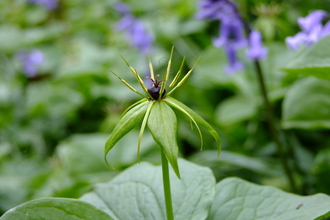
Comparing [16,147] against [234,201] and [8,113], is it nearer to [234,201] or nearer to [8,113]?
[8,113]

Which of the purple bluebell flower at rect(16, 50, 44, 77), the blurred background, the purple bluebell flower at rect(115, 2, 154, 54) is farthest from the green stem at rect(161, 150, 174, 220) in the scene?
the purple bluebell flower at rect(16, 50, 44, 77)

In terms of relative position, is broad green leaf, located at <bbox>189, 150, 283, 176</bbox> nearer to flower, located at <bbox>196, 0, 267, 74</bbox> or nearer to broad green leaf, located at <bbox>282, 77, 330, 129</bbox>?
broad green leaf, located at <bbox>282, 77, 330, 129</bbox>

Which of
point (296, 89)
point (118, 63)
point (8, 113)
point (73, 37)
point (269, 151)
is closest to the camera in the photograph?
point (296, 89)

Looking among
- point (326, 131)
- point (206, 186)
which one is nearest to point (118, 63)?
point (326, 131)

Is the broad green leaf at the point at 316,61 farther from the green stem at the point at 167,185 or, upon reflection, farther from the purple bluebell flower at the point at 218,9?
the purple bluebell flower at the point at 218,9

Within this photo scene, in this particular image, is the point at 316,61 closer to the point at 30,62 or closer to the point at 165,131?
the point at 165,131

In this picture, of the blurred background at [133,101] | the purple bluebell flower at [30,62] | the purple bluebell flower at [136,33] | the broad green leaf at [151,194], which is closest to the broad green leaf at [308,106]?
the blurred background at [133,101]

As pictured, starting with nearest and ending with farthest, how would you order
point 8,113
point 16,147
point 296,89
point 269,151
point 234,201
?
point 234,201 < point 296,89 < point 269,151 < point 16,147 < point 8,113

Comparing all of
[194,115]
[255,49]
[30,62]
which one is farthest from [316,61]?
[30,62]
